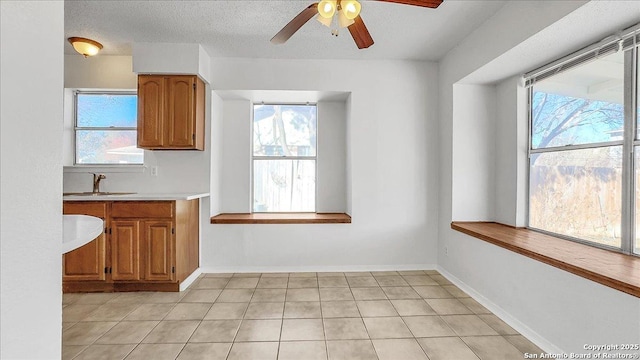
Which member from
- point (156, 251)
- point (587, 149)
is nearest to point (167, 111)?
point (156, 251)

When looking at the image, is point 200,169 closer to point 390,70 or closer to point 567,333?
point 390,70

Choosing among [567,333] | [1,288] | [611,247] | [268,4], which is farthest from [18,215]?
[611,247]

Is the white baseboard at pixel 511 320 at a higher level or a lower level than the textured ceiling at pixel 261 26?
lower

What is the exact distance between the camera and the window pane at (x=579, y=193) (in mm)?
2109

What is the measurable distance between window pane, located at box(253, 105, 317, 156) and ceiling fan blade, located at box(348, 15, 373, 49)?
1875 millimetres

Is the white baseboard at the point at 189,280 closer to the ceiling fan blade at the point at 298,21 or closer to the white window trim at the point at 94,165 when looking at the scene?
the white window trim at the point at 94,165

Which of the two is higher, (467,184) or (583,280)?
(467,184)

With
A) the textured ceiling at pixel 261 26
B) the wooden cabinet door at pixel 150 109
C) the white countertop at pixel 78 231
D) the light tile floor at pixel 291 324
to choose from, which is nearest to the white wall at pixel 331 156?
the textured ceiling at pixel 261 26

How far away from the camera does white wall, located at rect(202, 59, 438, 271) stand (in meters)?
3.60

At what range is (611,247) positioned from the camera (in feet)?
6.84

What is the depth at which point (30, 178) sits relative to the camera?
731 mm

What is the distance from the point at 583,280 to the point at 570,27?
167 centimetres

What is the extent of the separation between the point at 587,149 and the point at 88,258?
450 centimetres

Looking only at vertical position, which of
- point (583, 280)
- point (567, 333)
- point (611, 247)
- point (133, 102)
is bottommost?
point (567, 333)
